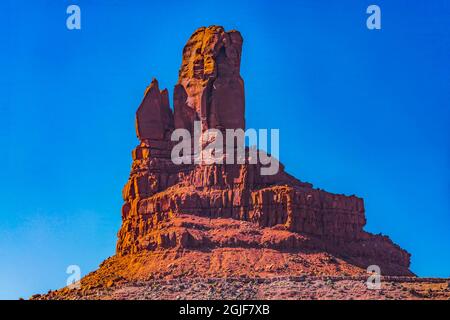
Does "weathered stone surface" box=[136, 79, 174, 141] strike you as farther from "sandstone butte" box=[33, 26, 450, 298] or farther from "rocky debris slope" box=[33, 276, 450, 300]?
"rocky debris slope" box=[33, 276, 450, 300]

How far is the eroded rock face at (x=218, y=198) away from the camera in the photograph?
148 metres

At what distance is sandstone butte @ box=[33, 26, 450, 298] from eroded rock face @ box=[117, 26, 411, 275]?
0.11 m

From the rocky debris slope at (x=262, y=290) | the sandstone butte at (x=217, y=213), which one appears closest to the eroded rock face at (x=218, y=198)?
the sandstone butte at (x=217, y=213)

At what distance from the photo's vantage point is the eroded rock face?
147625 millimetres

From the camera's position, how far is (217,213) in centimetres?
15025

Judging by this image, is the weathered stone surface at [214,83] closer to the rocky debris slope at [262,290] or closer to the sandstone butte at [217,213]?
the sandstone butte at [217,213]

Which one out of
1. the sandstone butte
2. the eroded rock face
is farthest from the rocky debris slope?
the eroded rock face

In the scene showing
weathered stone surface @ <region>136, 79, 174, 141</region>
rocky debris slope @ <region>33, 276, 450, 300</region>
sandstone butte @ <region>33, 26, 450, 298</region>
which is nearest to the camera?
rocky debris slope @ <region>33, 276, 450, 300</region>

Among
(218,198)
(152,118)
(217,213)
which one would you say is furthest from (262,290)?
(152,118)
